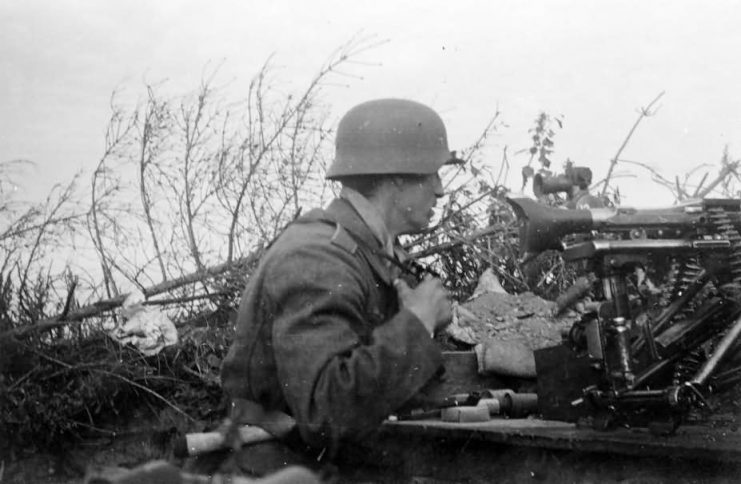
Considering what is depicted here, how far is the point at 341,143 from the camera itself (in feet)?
11.7

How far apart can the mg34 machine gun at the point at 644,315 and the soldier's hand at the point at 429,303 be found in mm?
626

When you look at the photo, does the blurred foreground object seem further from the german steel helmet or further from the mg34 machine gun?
the mg34 machine gun

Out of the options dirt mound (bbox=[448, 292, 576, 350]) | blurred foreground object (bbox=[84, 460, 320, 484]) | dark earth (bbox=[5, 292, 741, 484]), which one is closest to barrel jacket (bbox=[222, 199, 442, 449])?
dark earth (bbox=[5, 292, 741, 484])

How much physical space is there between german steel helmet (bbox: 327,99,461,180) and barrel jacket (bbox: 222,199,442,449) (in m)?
0.31

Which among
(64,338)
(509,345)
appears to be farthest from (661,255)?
(64,338)

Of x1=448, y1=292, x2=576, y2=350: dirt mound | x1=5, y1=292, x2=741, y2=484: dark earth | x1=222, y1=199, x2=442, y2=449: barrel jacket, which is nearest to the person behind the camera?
x1=222, y1=199, x2=442, y2=449: barrel jacket

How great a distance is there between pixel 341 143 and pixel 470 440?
4.55 ft

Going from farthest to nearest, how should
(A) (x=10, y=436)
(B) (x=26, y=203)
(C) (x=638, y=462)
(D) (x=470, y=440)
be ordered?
1. (A) (x=10, y=436)
2. (B) (x=26, y=203)
3. (D) (x=470, y=440)
4. (C) (x=638, y=462)

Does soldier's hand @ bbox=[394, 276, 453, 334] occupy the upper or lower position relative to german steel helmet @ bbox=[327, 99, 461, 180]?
lower

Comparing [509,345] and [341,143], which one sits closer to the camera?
[341,143]

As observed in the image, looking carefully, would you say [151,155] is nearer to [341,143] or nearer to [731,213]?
[341,143]

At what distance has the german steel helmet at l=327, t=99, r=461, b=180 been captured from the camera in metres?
3.45

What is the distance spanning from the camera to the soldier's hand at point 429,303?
10.0ft

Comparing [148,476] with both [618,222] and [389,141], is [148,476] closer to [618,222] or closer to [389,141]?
[389,141]
